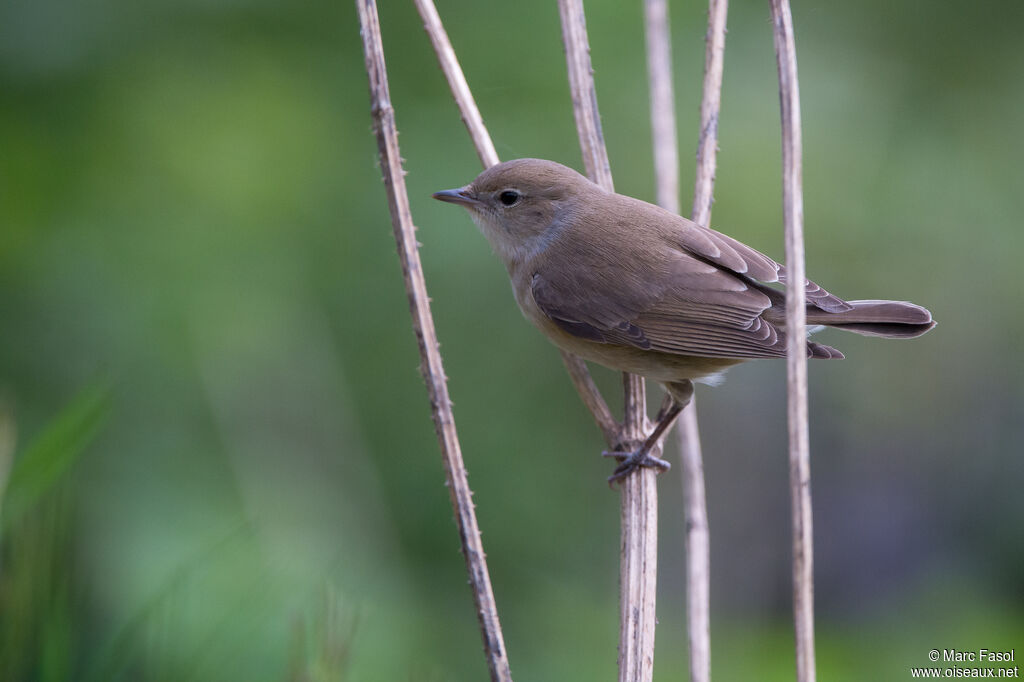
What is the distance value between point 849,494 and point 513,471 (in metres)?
1.84

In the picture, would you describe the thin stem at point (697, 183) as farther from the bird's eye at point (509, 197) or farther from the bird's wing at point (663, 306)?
the bird's eye at point (509, 197)

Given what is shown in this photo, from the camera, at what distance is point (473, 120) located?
109 inches

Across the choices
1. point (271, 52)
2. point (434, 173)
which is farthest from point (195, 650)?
point (271, 52)

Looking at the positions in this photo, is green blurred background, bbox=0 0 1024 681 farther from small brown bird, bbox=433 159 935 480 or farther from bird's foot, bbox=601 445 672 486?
bird's foot, bbox=601 445 672 486

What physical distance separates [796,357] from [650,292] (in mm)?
1094

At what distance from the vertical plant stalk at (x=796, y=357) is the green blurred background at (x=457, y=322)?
140 cm

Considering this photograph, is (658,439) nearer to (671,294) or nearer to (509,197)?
(671,294)

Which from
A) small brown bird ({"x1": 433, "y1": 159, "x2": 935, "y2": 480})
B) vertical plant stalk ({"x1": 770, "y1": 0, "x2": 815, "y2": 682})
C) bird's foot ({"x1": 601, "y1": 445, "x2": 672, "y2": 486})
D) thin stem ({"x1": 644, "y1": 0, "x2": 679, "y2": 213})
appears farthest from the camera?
small brown bird ({"x1": 433, "y1": 159, "x2": 935, "y2": 480})

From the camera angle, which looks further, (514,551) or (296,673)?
(514,551)

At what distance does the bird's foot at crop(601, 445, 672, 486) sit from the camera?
2.74m

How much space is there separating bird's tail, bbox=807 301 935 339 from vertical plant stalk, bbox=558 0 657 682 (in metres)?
0.67

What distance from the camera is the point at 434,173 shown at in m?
3.77

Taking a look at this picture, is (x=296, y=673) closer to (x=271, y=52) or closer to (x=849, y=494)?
(x=271, y=52)

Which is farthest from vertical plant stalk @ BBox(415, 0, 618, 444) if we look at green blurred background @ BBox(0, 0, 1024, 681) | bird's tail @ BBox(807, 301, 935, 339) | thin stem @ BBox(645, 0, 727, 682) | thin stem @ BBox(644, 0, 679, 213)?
green blurred background @ BBox(0, 0, 1024, 681)
